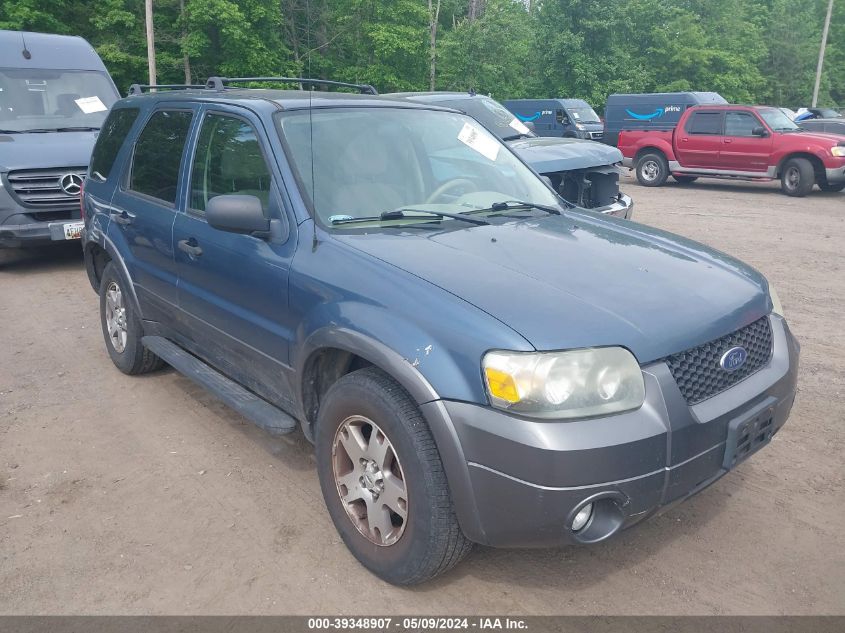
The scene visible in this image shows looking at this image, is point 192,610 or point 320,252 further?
point 320,252

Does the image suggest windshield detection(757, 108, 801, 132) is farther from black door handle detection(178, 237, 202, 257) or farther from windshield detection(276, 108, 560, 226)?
black door handle detection(178, 237, 202, 257)

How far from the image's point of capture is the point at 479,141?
4.29m

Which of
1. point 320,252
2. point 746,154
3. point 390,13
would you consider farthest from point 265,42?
point 320,252

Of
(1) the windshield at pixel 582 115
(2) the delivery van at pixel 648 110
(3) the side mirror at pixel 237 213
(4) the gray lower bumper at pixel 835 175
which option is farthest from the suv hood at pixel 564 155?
(1) the windshield at pixel 582 115

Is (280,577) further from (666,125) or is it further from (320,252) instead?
(666,125)

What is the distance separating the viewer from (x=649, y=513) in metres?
2.55

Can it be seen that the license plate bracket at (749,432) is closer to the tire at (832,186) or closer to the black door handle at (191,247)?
the black door handle at (191,247)

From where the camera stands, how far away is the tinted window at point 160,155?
4203 mm

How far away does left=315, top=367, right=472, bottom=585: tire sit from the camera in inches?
102

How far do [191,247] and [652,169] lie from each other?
1623 cm

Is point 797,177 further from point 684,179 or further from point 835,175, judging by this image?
point 684,179

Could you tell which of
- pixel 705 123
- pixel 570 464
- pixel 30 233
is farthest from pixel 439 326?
pixel 705 123

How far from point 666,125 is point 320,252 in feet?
68.9

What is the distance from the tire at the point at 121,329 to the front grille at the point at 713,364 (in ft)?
11.4
